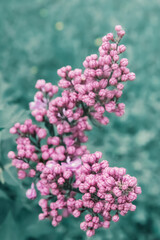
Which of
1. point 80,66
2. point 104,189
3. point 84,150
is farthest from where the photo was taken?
point 80,66

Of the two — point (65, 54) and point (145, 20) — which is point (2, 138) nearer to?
point (65, 54)

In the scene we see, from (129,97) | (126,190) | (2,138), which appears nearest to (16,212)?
(2,138)

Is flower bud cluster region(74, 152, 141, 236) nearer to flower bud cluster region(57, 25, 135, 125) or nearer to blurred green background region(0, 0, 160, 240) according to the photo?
flower bud cluster region(57, 25, 135, 125)

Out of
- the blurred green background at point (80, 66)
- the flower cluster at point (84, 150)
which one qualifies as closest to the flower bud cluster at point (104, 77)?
the flower cluster at point (84, 150)

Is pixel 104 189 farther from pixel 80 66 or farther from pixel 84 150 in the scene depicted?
pixel 80 66

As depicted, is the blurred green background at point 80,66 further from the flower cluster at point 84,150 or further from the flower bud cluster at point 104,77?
the flower bud cluster at point 104,77

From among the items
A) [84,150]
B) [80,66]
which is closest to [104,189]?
[84,150]
